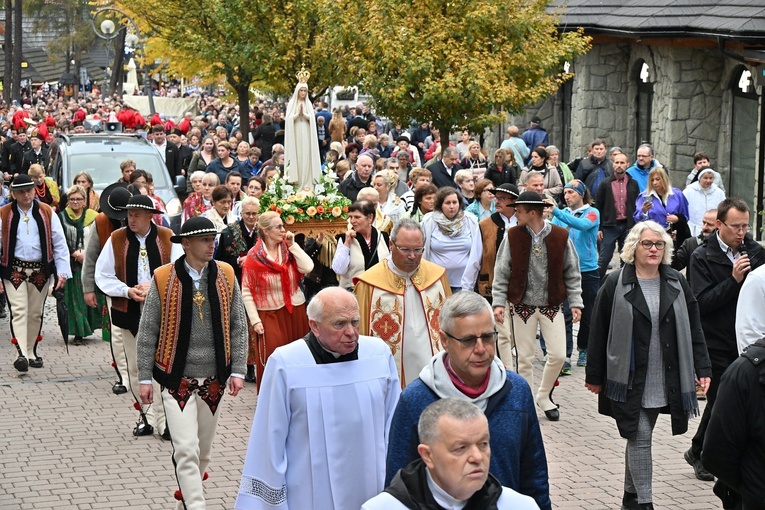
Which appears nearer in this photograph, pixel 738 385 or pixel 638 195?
pixel 738 385

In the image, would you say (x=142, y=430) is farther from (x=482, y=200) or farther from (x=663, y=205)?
(x=663, y=205)

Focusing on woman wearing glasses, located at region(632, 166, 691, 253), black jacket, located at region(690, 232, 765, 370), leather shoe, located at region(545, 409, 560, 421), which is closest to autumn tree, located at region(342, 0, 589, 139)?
woman wearing glasses, located at region(632, 166, 691, 253)

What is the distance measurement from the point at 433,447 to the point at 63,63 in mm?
91513

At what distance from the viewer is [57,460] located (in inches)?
392

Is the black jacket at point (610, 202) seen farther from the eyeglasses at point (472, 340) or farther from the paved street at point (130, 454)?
the eyeglasses at point (472, 340)

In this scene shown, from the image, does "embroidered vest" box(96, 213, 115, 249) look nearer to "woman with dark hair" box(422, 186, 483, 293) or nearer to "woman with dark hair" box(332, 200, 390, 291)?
"woman with dark hair" box(332, 200, 390, 291)

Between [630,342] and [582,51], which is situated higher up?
[582,51]

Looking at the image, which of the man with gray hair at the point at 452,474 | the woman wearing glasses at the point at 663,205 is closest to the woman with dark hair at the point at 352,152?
the woman wearing glasses at the point at 663,205

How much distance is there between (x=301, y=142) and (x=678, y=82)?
26.5ft

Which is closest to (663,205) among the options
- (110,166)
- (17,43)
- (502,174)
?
(502,174)

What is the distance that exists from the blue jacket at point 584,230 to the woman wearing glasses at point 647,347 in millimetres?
4679

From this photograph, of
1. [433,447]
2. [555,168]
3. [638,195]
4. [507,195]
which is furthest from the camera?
[555,168]

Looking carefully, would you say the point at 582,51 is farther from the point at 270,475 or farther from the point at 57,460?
the point at 270,475

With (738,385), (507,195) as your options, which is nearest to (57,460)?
(507,195)
